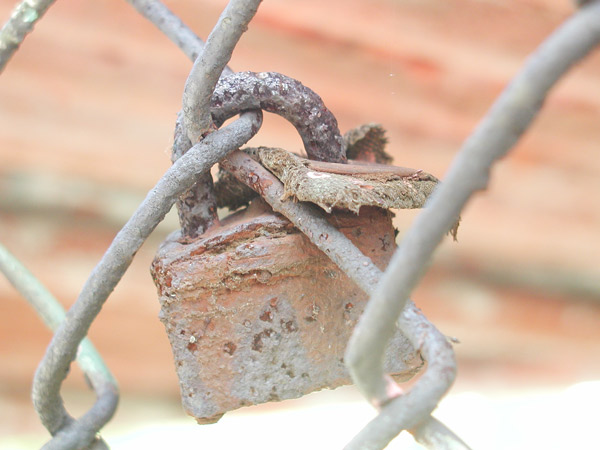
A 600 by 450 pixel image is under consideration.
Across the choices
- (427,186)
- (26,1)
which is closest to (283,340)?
(427,186)

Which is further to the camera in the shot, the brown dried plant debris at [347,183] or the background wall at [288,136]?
the background wall at [288,136]

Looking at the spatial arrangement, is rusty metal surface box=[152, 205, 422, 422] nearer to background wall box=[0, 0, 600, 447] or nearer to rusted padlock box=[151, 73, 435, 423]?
rusted padlock box=[151, 73, 435, 423]

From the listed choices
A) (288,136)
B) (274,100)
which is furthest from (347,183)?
(288,136)

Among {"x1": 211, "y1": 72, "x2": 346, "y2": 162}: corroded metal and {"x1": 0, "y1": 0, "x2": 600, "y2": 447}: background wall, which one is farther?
{"x1": 0, "y1": 0, "x2": 600, "y2": 447}: background wall

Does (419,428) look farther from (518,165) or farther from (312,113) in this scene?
(518,165)

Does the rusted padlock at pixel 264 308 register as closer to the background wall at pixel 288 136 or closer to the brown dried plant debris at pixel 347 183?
the brown dried plant debris at pixel 347 183

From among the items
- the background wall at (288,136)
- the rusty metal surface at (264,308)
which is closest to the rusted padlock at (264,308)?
the rusty metal surface at (264,308)


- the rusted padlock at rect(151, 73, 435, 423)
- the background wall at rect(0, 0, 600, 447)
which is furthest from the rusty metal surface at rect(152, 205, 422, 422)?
the background wall at rect(0, 0, 600, 447)
